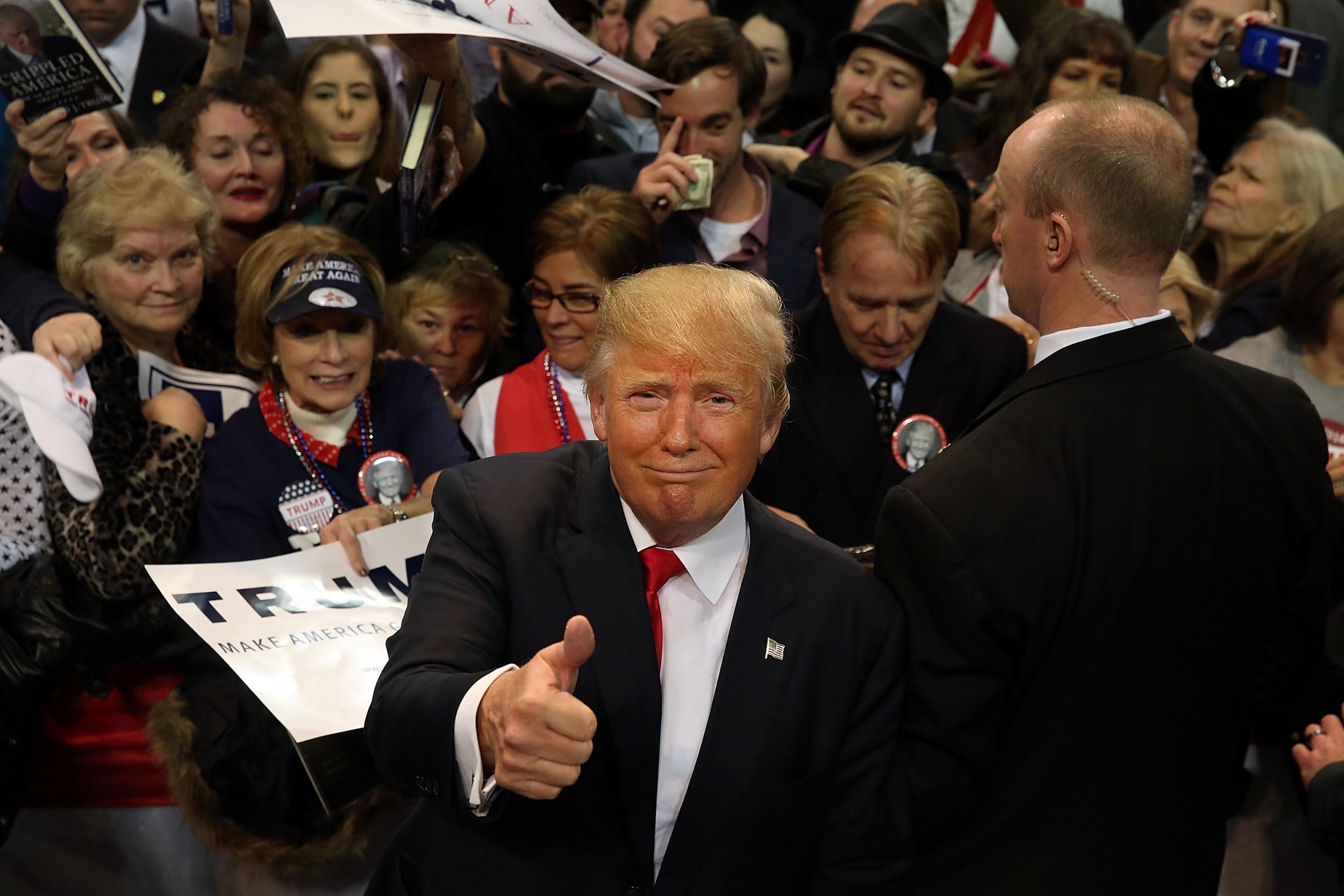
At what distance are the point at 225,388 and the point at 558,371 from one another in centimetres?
89

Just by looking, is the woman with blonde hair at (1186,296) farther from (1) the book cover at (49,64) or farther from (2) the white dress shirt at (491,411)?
(1) the book cover at (49,64)

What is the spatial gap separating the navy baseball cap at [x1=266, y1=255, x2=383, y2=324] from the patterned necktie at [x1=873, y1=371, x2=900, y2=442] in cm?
128

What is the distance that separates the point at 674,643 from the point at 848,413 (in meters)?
1.49

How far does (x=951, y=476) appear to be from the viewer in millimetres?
2121

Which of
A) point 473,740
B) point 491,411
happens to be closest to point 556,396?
point 491,411

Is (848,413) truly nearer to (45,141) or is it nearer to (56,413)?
(56,413)

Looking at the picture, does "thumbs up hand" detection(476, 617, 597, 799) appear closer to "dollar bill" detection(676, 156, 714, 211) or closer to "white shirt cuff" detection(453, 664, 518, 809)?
"white shirt cuff" detection(453, 664, 518, 809)

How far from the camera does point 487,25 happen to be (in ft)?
9.95

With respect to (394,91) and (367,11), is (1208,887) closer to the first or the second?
(367,11)

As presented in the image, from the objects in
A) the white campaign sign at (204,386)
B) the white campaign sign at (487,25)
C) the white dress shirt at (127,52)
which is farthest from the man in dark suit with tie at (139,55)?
the white campaign sign at (487,25)

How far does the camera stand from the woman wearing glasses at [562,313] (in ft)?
12.1

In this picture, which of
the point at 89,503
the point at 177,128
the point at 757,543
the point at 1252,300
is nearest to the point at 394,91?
the point at 177,128

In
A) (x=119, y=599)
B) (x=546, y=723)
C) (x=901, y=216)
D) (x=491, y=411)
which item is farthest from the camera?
(x=491, y=411)

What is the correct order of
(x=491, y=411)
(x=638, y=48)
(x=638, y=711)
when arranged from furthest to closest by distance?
(x=638, y=48), (x=491, y=411), (x=638, y=711)
